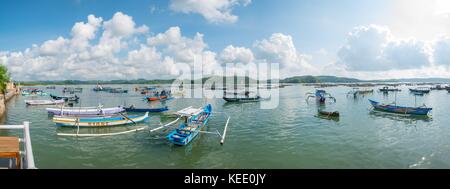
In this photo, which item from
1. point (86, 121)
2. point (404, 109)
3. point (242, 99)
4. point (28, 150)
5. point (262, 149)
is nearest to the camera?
point (28, 150)

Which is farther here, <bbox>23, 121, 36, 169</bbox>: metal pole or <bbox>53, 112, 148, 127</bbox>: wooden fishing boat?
<bbox>53, 112, 148, 127</bbox>: wooden fishing boat

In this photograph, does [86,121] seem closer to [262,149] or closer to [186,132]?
[186,132]

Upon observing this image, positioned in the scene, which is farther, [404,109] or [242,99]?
[242,99]

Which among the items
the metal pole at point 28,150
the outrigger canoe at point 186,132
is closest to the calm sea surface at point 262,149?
the outrigger canoe at point 186,132

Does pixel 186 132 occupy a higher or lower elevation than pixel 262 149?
higher

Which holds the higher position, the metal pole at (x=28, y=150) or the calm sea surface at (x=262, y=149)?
the metal pole at (x=28, y=150)

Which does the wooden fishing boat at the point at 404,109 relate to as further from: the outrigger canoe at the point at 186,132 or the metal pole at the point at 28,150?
the metal pole at the point at 28,150

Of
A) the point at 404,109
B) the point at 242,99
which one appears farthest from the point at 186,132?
the point at 242,99

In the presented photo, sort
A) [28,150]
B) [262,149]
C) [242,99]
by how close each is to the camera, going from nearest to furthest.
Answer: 1. [28,150]
2. [262,149]
3. [242,99]

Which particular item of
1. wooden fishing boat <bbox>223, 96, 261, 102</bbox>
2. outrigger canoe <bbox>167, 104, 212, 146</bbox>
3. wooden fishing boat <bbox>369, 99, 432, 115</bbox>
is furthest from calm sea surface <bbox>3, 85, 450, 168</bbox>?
wooden fishing boat <bbox>223, 96, 261, 102</bbox>

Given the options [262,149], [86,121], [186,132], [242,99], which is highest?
[242,99]

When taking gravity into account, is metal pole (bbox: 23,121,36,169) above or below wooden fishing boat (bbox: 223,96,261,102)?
above

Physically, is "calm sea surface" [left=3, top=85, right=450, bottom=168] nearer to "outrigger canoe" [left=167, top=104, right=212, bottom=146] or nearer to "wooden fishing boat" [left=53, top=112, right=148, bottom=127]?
"outrigger canoe" [left=167, top=104, right=212, bottom=146]
